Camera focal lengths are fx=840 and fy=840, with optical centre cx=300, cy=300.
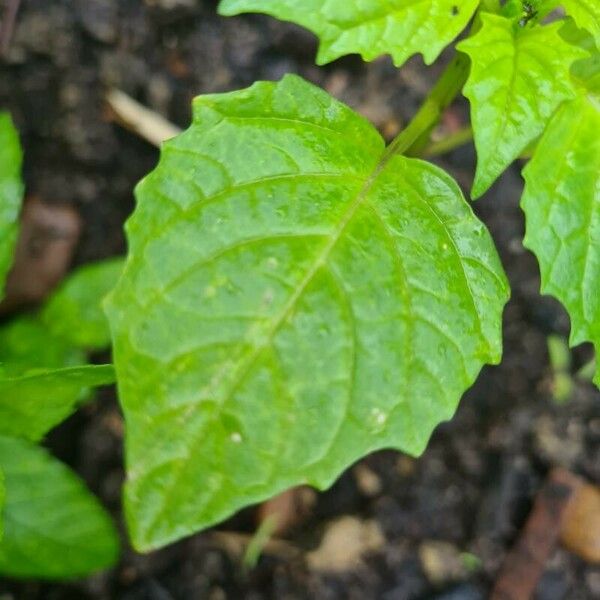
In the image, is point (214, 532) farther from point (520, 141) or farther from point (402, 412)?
point (520, 141)

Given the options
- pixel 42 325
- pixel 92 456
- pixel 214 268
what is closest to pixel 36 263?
pixel 42 325

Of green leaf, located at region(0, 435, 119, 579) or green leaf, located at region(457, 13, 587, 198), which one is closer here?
green leaf, located at region(457, 13, 587, 198)

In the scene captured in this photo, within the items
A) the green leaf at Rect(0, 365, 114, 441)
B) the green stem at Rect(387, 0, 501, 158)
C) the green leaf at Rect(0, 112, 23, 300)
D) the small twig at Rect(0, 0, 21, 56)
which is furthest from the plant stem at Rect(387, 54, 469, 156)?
the small twig at Rect(0, 0, 21, 56)

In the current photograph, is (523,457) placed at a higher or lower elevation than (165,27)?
lower

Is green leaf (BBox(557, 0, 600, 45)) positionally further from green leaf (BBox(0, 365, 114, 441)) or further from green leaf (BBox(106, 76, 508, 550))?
green leaf (BBox(0, 365, 114, 441))

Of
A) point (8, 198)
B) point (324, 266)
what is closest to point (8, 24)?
point (8, 198)

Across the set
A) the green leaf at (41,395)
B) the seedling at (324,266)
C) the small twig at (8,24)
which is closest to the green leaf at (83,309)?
the green leaf at (41,395)
